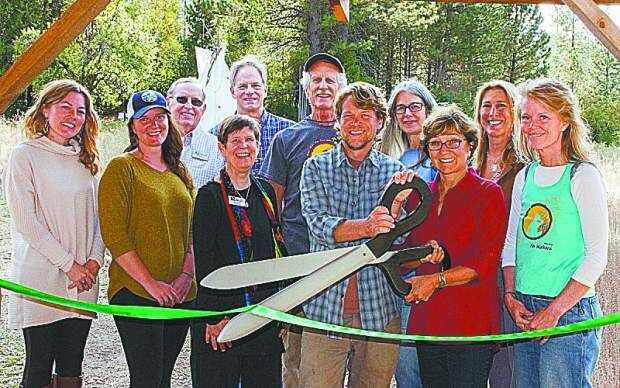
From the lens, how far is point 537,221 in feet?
7.14

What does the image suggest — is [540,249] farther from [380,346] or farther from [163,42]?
[163,42]

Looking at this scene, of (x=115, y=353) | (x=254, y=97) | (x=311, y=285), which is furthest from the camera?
(x=115, y=353)

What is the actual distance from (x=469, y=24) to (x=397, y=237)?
4.35 metres

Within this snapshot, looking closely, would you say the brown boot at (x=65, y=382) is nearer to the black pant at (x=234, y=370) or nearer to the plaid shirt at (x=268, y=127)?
the black pant at (x=234, y=370)

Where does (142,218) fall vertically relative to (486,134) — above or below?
below

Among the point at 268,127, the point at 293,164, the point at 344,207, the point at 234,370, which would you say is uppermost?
the point at 268,127

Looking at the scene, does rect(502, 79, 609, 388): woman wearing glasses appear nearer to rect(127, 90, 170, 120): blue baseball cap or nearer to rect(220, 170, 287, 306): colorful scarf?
rect(220, 170, 287, 306): colorful scarf

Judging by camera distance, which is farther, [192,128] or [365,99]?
[192,128]

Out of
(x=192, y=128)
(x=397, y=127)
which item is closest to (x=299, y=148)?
(x=397, y=127)

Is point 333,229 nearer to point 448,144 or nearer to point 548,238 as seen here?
point 448,144

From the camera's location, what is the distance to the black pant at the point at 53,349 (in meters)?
2.51

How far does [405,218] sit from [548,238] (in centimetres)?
42

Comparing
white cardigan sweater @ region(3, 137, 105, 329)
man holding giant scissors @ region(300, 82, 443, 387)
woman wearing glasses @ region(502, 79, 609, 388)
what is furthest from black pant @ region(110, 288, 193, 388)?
woman wearing glasses @ region(502, 79, 609, 388)

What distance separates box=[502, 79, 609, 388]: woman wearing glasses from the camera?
2.10 metres
